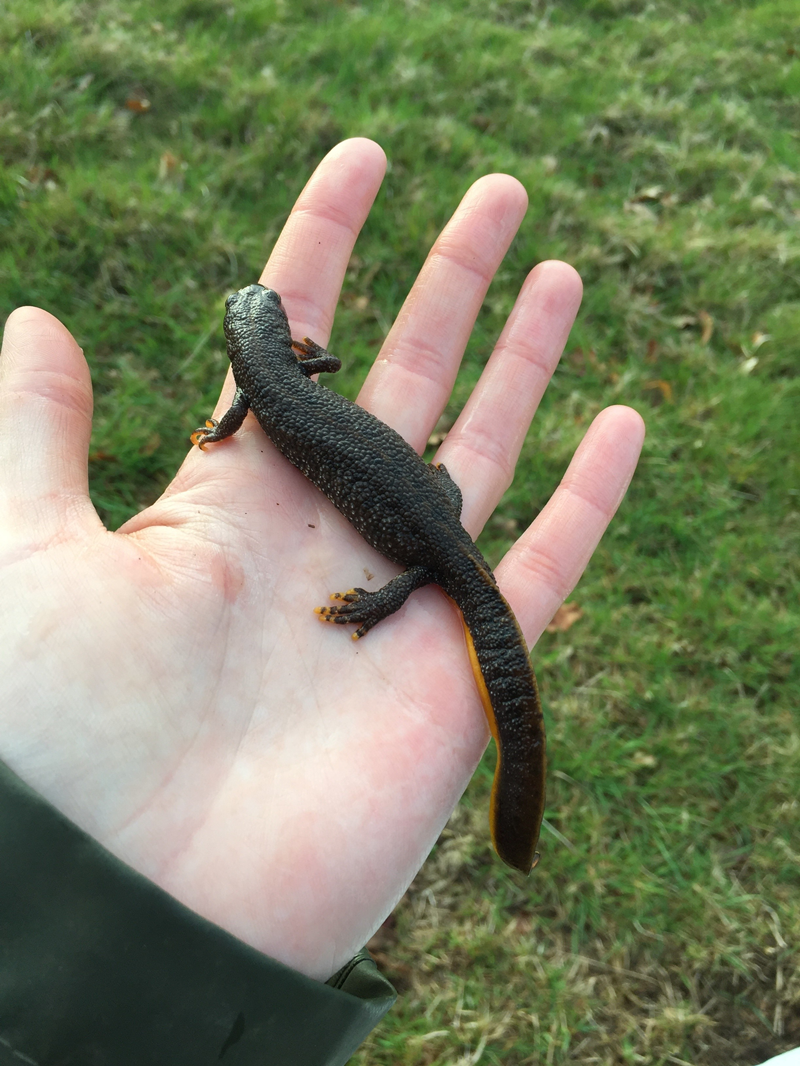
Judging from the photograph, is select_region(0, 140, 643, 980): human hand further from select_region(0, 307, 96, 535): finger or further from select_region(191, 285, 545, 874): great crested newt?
select_region(191, 285, 545, 874): great crested newt

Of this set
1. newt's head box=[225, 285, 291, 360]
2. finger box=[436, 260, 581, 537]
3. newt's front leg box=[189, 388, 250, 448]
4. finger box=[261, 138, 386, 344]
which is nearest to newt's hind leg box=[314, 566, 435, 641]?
finger box=[436, 260, 581, 537]

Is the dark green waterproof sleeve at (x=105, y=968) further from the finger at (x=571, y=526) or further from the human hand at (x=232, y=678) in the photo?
the finger at (x=571, y=526)

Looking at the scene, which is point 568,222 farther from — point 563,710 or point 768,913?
point 768,913

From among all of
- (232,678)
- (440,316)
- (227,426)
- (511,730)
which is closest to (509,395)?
(440,316)

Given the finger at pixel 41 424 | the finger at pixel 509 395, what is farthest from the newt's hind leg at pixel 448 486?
the finger at pixel 41 424

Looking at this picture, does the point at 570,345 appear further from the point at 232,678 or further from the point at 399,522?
the point at 232,678

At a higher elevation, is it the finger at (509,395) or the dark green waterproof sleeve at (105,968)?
the finger at (509,395)
